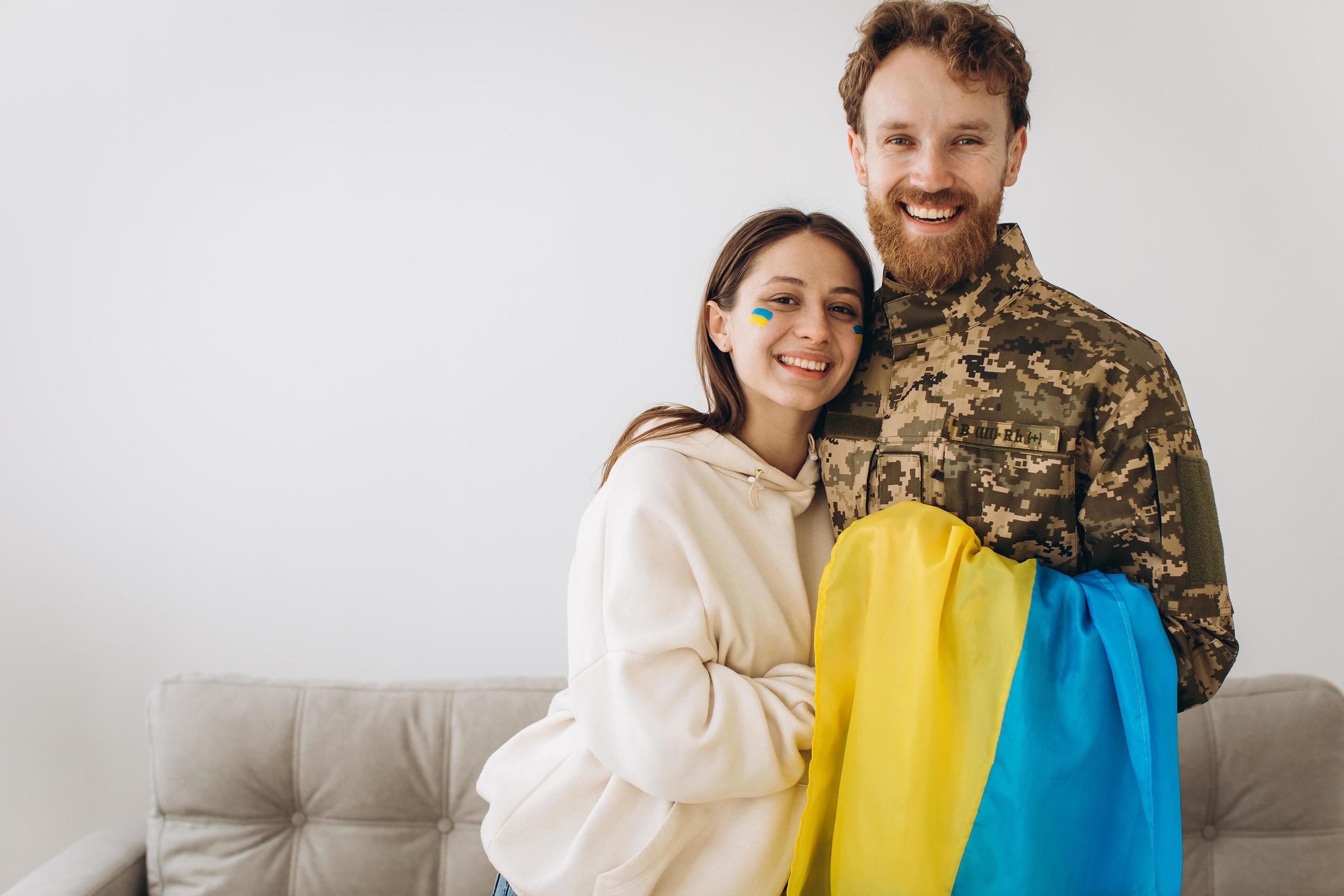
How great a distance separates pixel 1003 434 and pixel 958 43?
22.4 inches

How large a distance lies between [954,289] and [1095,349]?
0.23m

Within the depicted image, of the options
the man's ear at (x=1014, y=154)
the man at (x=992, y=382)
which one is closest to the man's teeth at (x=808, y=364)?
the man at (x=992, y=382)

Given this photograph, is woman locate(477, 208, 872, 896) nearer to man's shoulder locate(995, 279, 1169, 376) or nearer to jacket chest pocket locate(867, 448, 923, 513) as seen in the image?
jacket chest pocket locate(867, 448, 923, 513)

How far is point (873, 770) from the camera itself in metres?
1.23

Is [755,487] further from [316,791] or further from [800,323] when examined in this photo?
[316,791]

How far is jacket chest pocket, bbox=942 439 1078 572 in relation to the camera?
4.20 feet

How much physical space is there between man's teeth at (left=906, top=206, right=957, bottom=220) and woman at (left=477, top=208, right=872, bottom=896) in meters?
0.17

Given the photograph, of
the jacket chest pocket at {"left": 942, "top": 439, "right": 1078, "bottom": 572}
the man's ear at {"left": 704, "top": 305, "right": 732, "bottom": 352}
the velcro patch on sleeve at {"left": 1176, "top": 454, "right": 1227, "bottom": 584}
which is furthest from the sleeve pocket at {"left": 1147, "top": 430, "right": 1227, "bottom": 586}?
the man's ear at {"left": 704, "top": 305, "right": 732, "bottom": 352}

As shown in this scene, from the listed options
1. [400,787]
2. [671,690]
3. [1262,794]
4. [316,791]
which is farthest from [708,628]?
[1262,794]

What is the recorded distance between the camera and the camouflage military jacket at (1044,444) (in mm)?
1223

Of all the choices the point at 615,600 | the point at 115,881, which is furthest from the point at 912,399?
the point at 115,881

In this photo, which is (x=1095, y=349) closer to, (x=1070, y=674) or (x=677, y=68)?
(x=1070, y=674)

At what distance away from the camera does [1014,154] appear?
1.44 metres

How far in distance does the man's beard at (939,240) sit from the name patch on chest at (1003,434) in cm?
22
